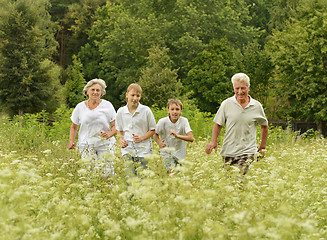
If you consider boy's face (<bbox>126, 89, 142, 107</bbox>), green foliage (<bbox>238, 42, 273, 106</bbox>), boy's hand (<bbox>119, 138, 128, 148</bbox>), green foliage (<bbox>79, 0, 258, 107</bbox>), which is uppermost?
green foliage (<bbox>79, 0, 258, 107</bbox>)

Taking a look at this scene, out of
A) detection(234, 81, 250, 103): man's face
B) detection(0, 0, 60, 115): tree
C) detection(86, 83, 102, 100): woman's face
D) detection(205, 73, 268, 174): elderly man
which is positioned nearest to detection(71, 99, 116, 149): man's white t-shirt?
detection(86, 83, 102, 100): woman's face

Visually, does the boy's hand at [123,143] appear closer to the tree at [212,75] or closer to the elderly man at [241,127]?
the elderly man at [241,127]

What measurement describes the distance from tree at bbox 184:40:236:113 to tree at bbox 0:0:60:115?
1097cm

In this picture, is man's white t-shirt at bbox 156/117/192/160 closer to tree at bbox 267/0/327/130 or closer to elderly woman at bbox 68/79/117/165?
elderly woman at bbox 68/79/117/165

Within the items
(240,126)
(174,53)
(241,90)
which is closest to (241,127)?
(240,126)

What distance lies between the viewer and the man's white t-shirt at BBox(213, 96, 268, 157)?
244 inches

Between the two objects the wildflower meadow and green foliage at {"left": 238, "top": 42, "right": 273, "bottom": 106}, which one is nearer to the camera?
the wildflower meadow

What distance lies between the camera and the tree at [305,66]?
27453 mm

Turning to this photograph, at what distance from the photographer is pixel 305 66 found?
92.9 ft

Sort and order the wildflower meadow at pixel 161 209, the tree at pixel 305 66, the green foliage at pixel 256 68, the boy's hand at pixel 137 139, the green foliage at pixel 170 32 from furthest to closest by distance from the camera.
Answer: the green foliage at pixel 256 68
the green foliage at pixel 170 32
the tree at pixel 305 66
the boy's hand at pixel 137 139
the wildflower meadow at pixel 161 209

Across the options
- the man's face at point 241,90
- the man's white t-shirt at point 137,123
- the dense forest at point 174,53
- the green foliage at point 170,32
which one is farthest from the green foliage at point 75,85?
the man's face at point 241,90

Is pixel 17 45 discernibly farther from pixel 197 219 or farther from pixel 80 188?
pixel 197 219

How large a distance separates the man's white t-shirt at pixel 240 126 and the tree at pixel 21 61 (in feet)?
76.2

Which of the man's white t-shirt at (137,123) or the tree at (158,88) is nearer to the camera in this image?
the man's white t-shirt at (137,123)
